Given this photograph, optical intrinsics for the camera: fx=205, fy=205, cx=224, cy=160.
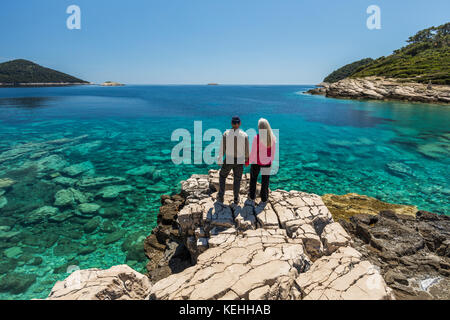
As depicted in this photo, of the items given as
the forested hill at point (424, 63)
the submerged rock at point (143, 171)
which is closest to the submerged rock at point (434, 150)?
the submerged rock at point (143, 171)

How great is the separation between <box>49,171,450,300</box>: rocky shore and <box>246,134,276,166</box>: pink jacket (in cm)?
162

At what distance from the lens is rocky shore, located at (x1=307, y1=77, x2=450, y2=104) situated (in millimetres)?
53469

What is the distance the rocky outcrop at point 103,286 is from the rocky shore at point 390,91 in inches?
2984

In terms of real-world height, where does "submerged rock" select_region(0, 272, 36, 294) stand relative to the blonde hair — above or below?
below

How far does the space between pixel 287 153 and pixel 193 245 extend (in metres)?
15.3

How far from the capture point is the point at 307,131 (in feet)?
96.8

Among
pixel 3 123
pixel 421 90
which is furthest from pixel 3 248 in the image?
pixel 421 90

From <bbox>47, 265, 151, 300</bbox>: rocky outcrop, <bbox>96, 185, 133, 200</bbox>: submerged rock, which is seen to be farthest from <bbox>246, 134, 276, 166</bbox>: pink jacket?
<bbox>96, 185, 133, 200</bbox>: submerged rock

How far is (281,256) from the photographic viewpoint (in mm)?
4672

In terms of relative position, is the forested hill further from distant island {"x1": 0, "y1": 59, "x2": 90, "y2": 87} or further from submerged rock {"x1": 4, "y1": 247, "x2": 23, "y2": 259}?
distant island {"x1": 0, "y1": 59, "x2": 90, "y2": 87}

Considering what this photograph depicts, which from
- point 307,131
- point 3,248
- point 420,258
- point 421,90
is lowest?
point 3,248

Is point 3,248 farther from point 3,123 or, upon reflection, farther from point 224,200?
point 3,123

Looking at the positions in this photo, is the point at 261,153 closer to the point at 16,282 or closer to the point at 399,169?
the point at 16,282

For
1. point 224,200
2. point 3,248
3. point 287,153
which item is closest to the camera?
point 224,200
